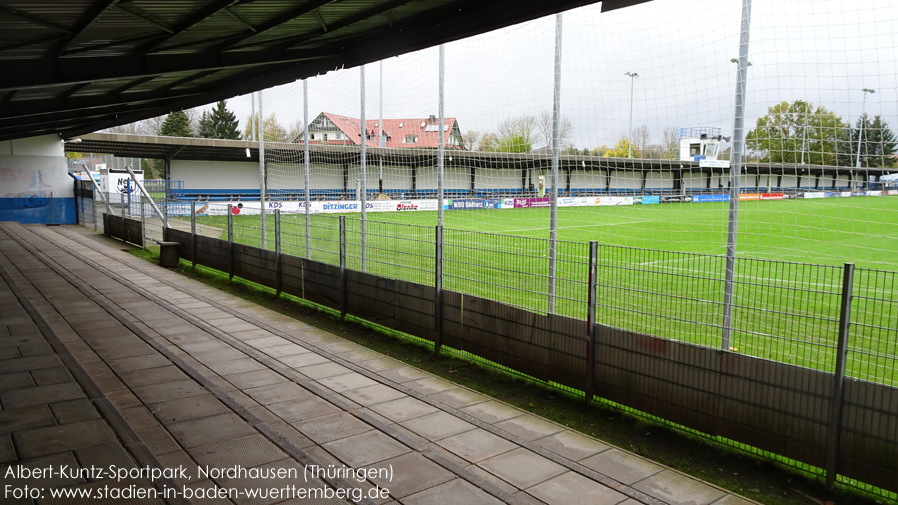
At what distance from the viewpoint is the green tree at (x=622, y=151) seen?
6801mm

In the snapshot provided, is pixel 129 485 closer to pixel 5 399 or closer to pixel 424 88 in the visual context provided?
pixel 5 399

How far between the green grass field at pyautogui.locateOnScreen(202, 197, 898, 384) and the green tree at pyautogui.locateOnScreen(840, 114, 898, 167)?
42 cm

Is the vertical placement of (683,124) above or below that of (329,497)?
above

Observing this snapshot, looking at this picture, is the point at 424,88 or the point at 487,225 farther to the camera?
the point at 487,225

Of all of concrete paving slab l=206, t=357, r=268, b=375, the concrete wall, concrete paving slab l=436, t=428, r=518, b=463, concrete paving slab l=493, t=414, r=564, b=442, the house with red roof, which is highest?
the house with red roof

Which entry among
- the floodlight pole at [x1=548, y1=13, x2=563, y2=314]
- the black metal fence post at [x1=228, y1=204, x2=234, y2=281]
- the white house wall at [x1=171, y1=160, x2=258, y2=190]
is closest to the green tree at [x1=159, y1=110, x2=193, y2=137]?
the white house wall at [x1=171, y1=160, x2=258, y2=190]

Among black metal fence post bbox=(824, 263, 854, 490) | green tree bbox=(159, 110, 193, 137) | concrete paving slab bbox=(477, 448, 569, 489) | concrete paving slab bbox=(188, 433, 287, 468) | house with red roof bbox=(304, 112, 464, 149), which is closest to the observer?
black metal fence post bbox=(824, 263, 854, 490)

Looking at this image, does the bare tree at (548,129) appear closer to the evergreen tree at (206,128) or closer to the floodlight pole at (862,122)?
the floodlight pole at (862,122)

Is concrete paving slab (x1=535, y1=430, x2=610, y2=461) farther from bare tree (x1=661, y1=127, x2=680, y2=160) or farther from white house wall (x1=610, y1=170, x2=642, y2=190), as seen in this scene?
white house wall (x1=610, y1=170, x2=642, y2=190)

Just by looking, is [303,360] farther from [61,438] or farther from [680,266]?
[680,266]

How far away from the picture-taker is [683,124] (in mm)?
5762

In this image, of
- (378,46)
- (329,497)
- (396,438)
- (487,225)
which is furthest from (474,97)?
(487,225)

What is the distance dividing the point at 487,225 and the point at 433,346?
21.0 m

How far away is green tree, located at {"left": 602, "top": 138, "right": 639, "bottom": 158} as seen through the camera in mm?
6801
